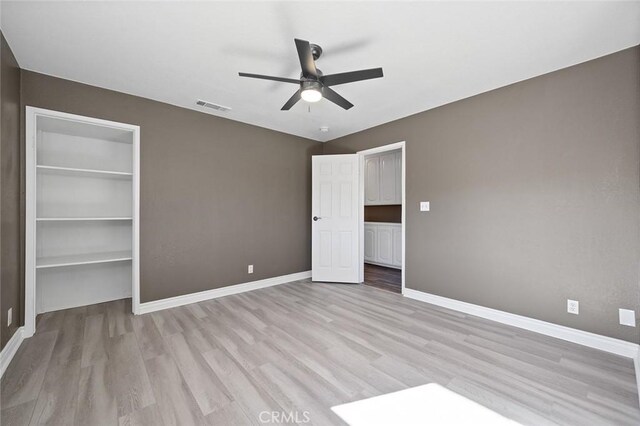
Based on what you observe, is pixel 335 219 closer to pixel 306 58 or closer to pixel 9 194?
pixel 306 58

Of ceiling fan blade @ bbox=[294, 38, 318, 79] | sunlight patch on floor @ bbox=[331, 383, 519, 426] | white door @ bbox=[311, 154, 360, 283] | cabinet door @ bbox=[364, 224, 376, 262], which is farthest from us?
cabinet door @ bbox=[364, 224, 376, 262]

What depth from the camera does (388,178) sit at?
557cm

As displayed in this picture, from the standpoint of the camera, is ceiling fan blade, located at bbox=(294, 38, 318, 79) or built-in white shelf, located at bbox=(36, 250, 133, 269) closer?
ceiling fan blade, located at bbox=(294, 38, 318, 79)

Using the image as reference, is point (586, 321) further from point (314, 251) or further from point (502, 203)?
point (314, 251)

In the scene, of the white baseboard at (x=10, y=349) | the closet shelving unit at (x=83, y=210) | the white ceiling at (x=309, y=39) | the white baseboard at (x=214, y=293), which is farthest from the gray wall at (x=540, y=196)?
the white baseboard at (x=10, y=349)

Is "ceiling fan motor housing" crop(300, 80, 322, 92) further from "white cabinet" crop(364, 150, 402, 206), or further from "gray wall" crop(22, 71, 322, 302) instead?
"white cabinet" crop(364, 150, 402, 206)

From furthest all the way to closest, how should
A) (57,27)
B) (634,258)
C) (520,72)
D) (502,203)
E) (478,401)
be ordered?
1. (502,203)
2. (520,72)
3. (634,258)
4. (57,27)
5. (478,401)

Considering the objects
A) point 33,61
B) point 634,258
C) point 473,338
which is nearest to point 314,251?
point 473,338

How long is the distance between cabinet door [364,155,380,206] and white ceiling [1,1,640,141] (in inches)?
111

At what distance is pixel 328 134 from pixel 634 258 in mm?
3856

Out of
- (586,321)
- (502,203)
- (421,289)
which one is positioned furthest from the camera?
(421,289)

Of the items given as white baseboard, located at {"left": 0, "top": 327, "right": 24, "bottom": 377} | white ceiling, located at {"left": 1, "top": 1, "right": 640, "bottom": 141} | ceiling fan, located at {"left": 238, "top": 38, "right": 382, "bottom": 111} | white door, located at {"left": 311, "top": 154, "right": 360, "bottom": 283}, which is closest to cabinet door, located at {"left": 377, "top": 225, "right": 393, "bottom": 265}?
white door, located at {"left": 311, "top": 154, "right": 360, "bottom": 283}

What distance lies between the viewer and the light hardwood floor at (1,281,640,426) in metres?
1.56

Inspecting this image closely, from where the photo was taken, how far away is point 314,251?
446 centimetres
